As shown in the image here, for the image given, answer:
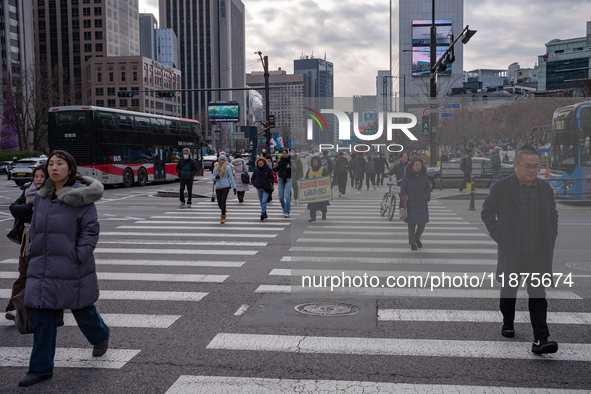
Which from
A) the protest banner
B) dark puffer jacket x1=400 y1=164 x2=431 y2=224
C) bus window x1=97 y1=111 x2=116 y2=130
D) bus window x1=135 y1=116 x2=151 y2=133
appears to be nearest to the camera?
dark puffer jacket x1=400 y1=164 x2=431 y2=224

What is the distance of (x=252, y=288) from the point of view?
311 inches

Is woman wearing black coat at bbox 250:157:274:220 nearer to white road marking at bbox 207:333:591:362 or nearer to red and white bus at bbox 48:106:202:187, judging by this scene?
white road marking at bbox 207:333:591:362

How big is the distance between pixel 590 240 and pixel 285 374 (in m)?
9.15

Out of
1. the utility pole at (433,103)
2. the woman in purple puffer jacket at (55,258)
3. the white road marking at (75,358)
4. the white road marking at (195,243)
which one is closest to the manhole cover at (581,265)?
the white road marking at (195,243)

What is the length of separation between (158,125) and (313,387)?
1270 inches

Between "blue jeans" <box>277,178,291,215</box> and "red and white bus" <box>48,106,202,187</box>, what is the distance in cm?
1505

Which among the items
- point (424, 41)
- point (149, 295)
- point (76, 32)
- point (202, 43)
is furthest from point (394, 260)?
point (202, 43)

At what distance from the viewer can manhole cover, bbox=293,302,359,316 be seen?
6630 millimetres

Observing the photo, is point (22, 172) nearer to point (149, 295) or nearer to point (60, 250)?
point (149, 295)

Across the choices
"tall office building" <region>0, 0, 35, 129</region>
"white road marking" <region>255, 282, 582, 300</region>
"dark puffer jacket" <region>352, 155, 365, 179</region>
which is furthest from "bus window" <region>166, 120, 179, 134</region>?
"tall office building" <region>0, 0, 35, 129</region>

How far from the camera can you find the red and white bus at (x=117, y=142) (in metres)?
29.6

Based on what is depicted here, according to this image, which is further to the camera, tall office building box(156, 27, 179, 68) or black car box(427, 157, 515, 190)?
tall office building box(156, 27, 179, 68)

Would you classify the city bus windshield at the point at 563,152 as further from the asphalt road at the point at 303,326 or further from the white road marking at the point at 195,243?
the white road marking at the point at 195,243

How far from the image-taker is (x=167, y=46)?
19088cm
